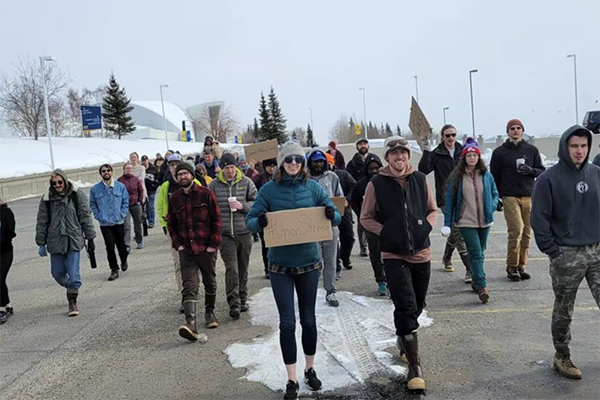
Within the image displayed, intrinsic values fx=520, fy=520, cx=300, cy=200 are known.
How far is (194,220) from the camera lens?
573 cm

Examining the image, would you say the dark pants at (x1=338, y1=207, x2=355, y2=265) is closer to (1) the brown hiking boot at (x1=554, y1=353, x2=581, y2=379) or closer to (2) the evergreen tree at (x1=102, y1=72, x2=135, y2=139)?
(1) the brown hiking boot at (x1=554, y1=353, x2=581, y2=379)

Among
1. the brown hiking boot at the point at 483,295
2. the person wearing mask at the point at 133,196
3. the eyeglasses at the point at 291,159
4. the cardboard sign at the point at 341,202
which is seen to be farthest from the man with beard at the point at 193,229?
the person wearing mask at the point at 133,196

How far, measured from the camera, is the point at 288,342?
407cm

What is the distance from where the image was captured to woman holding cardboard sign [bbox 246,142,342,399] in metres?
4.09

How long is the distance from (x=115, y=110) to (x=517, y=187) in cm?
6419

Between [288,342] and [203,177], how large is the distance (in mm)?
4322

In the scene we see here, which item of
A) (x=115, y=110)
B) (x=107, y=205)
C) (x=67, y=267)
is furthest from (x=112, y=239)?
(x=115, y=110)

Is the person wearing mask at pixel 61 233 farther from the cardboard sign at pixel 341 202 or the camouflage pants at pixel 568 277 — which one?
the camouflage pants at pixel 568 277

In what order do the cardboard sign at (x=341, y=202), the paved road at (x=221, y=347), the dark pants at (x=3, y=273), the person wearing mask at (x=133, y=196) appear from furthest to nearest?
the person wearing mask at (x=133, y=196)
the dark pants at (x=3, y=273)
the cardboard sign at (x=341, y=202)
the paved road at (x=221, y=347)

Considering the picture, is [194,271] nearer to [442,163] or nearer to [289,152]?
[289,152]

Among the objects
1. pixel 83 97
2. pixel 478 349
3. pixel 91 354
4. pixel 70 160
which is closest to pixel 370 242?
pixel 478 349

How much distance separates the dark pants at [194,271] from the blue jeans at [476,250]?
2998 millimetres

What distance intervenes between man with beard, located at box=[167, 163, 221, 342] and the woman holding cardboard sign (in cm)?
156

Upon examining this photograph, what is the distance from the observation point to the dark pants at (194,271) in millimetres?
5664
